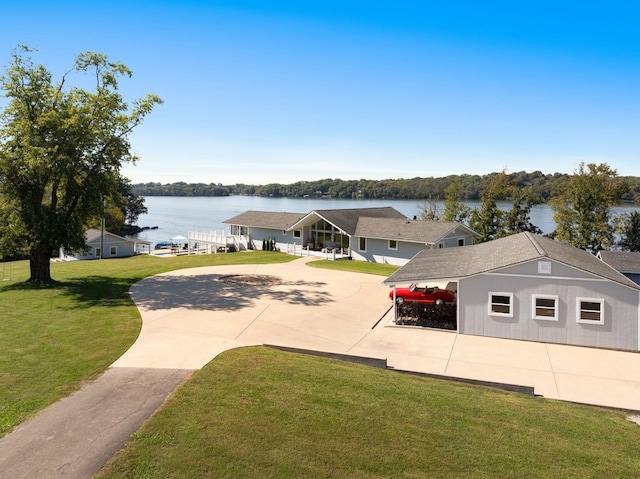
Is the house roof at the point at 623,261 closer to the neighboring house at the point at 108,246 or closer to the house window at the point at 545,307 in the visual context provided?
the house window at the point at 545,307

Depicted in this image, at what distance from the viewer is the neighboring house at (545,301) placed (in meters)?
15.4

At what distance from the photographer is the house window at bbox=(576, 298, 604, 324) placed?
50.9 feet

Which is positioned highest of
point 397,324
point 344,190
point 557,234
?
point 344,190

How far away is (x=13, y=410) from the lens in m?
8.76

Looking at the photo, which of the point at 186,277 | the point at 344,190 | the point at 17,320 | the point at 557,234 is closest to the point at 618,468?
the point at 17,320

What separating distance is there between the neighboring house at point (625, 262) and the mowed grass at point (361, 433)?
15.4m

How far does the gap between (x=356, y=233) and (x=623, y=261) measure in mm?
18447

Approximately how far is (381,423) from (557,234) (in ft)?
138

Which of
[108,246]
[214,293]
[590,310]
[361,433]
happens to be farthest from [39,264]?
[108,246]

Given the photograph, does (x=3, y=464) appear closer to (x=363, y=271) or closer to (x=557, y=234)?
(x=363, y=271)

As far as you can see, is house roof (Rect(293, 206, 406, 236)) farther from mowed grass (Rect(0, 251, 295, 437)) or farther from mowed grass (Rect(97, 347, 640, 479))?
mowed grass (Rect(97, 347, 640, 479))

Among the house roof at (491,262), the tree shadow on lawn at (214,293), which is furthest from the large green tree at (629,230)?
the tree shadow on lawn at (214,293)

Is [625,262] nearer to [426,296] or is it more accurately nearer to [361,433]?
[426,296]

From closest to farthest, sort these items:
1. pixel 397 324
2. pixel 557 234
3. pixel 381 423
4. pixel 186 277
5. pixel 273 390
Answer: pixel 381 423 < pixel 273 390 < pixel 397 324 < pixel 186 277 < pixel 557 234
